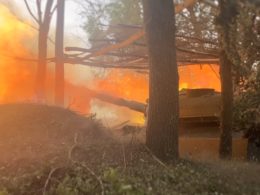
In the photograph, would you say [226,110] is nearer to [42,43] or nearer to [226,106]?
[226,106]

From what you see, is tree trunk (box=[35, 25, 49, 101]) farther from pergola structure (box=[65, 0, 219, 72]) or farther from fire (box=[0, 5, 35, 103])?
fire (box=[0, 5, 35, 103])

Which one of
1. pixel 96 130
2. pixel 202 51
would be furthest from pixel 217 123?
pixel 96 130

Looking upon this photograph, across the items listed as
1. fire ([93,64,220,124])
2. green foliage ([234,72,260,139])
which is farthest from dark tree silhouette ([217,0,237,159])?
fire ([93,64,220,124])

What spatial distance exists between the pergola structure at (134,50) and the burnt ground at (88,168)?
4.09 m

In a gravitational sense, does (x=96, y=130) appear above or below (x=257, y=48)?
below

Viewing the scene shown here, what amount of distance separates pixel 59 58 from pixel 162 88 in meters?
11.2

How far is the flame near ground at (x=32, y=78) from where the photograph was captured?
2945 cm

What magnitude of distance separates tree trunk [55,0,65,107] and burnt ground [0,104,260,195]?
804 cm

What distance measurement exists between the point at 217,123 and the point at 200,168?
770 centimetres

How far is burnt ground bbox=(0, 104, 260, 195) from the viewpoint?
27.8 feet

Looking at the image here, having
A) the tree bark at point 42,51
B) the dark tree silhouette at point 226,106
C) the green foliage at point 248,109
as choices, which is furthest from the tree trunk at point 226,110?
the tree bark at point 42,51

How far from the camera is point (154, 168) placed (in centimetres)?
1023

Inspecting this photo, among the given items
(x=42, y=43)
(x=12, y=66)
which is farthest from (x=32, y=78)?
(x=42, y=43)

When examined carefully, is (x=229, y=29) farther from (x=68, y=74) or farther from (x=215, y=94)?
(x=68, y=74)
